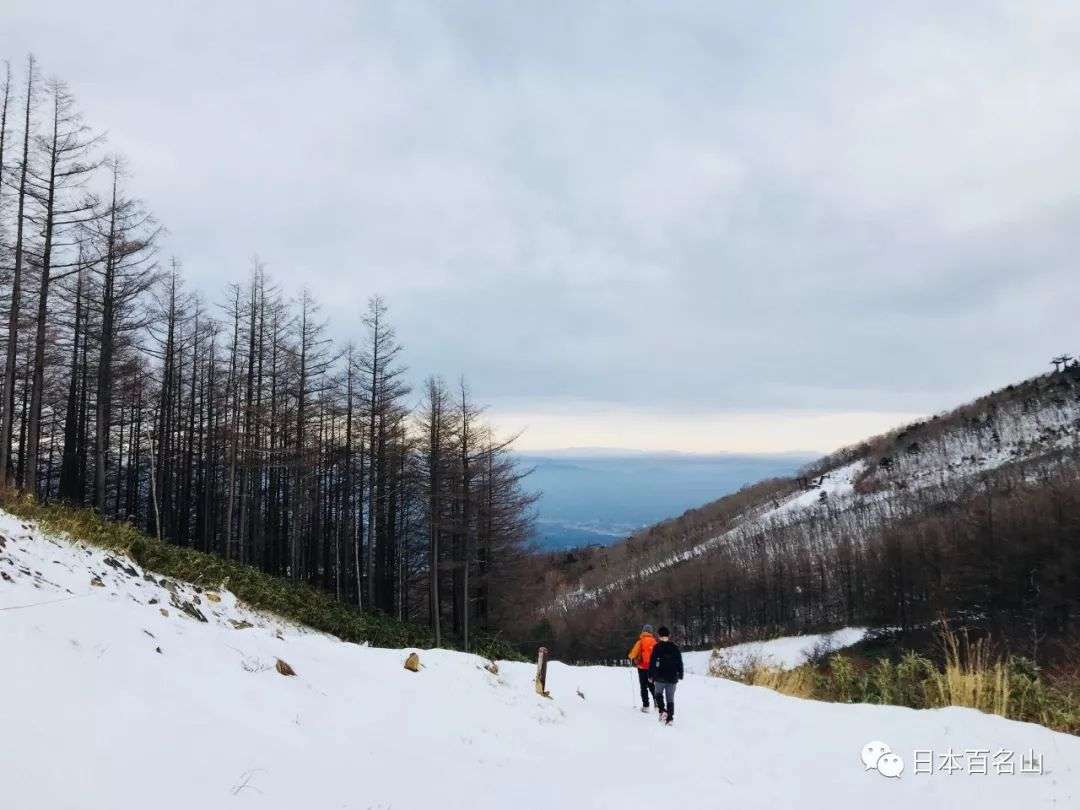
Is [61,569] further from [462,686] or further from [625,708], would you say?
[625,708]

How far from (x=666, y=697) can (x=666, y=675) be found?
1.02 feet

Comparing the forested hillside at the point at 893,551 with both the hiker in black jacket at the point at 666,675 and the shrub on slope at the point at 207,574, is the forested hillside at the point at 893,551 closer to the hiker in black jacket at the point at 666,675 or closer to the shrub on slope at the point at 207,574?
the shrub on slope at the point at 207,574

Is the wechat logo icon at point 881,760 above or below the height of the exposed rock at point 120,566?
below

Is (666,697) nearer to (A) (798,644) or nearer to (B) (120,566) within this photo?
(B) (120,566)

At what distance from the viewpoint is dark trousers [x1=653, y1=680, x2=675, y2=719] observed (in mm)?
9094

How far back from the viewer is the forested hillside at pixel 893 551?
5556cm

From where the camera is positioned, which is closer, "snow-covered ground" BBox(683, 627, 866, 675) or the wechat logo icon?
the wechat logo icon

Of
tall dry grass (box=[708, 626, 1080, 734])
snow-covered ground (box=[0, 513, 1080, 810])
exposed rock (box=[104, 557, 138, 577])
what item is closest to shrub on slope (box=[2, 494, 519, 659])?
exposed rock (box=[104, 557, 138, 577])

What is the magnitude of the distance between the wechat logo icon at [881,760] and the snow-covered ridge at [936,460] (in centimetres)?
7523

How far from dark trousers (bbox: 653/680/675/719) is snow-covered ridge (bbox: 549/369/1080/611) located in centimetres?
7282

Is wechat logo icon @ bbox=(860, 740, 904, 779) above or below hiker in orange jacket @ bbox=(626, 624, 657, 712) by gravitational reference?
below

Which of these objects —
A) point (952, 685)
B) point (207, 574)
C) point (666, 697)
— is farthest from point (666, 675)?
point (207, 574)

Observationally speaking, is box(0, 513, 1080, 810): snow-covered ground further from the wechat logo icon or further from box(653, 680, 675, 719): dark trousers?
box(653, 680, 675, 719): dark trousers

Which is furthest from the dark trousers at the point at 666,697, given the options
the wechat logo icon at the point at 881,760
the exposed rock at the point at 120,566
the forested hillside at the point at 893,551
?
the forested hillside at the point at 893,551
